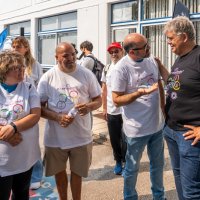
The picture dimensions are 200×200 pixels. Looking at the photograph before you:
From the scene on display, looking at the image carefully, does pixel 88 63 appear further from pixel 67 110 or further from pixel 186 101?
pixel 186 101

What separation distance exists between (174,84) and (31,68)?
79.3 inches

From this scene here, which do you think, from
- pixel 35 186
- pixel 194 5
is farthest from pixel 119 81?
pixel 194 5

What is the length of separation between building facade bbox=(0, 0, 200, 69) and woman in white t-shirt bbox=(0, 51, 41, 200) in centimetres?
571

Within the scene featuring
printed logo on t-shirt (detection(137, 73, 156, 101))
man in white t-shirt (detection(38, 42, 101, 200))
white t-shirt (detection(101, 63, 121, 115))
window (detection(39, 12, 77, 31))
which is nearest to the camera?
man in white t-shirt (detection(38, 42, 101, 200))

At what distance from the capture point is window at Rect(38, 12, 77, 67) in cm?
1173

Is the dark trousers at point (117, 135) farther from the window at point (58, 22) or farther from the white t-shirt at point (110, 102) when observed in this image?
the window at point (58, 22)

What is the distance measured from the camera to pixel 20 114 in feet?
8.61

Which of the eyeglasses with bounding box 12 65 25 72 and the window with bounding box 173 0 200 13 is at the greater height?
the window with bounding box 173 0 200 13

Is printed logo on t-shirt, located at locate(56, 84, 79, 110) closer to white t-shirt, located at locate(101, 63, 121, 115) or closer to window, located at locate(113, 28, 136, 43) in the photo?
white t-shirt, located at locate(101, 63, 121, 115)

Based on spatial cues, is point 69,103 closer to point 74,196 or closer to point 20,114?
point 20,114

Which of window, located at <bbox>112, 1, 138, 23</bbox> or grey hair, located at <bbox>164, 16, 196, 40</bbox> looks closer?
grey hair, located at <bbox>164, 16, 196, 40</bbox>

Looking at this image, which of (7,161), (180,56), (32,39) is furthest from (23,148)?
(32,39)

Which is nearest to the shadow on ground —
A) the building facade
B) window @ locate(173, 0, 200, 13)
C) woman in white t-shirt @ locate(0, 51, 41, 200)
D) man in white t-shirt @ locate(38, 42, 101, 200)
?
man in white t-shirt @ locate(38, 42, 101, 200)

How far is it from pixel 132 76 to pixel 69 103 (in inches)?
26.4
